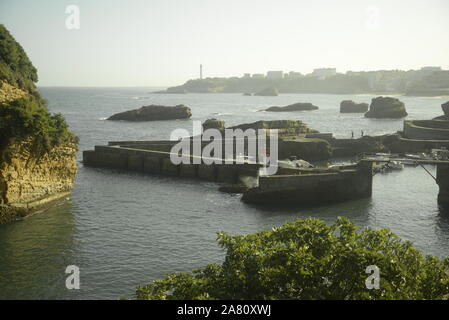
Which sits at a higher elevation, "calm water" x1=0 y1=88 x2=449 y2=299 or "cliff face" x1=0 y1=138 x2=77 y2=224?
"cliff face" x1=0 y1=138 x2=77 y2=224

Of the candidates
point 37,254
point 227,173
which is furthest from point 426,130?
point 37,254

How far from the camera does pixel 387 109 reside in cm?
16888

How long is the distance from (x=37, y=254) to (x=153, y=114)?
128 metres

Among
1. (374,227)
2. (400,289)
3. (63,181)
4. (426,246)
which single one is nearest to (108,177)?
(63,181)

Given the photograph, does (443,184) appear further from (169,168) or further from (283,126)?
(283,126)

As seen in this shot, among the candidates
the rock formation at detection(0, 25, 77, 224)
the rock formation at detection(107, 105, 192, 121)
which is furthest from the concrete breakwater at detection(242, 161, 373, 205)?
the rock formation at detection(107, 105, 192, 121)

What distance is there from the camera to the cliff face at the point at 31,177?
140ft

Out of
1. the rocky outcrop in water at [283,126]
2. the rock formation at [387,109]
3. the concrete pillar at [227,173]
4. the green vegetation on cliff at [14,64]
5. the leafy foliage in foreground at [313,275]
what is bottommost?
the concrete pillar at [227,173]

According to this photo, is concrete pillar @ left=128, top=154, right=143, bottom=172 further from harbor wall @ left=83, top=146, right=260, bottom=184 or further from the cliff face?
the cliff face

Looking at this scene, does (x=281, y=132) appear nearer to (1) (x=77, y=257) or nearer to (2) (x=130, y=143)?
(2) (x=130, y=143)

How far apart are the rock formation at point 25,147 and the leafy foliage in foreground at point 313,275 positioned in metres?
26.9

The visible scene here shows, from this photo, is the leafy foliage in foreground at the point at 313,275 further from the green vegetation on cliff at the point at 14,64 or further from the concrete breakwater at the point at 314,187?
the green vegetation on cliff at the point at 14,64

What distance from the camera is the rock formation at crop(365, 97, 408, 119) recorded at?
6550 inches

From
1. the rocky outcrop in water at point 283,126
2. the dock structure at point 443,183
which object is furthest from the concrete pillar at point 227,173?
the rocky outcrop in water at point 283,126
